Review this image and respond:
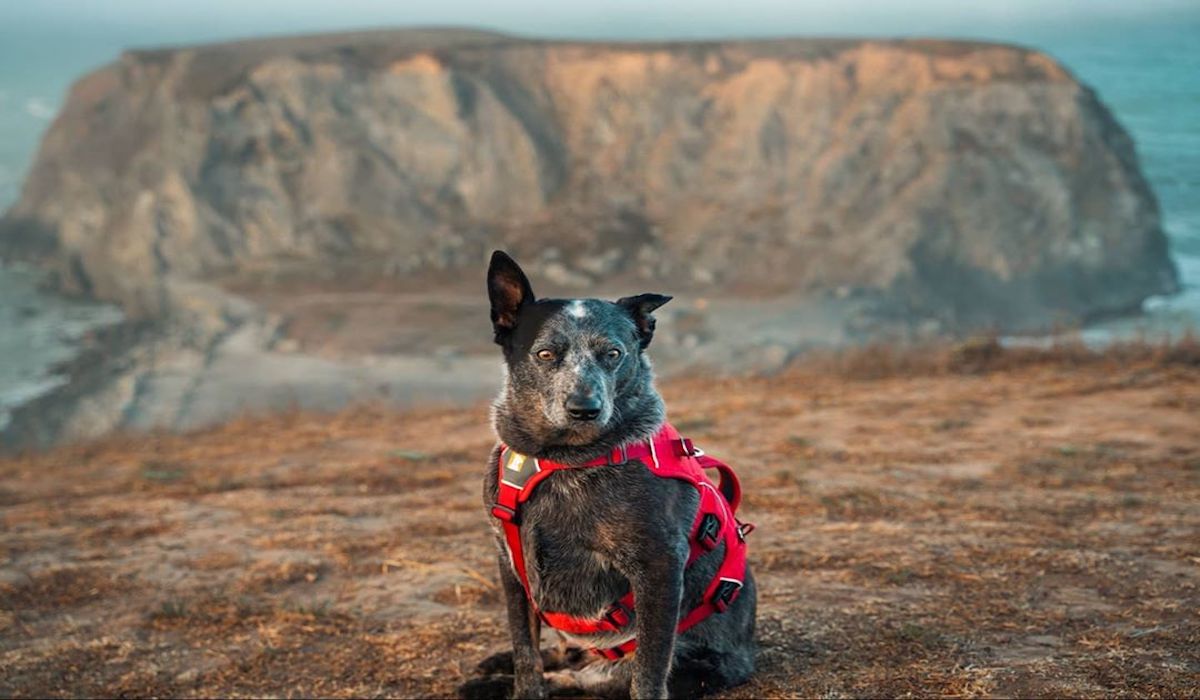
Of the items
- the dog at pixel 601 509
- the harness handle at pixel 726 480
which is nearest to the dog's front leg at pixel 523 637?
the dog at pixel 601 509

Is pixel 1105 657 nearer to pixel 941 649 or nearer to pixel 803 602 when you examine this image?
pixel 941 649

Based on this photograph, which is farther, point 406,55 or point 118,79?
point 118,79

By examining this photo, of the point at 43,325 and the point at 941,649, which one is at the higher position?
the point at 941,649

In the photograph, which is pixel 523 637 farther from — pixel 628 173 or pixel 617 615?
pixel 628 173

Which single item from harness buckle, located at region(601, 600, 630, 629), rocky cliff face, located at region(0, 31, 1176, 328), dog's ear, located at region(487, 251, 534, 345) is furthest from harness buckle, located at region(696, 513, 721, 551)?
rocky cliff face, located at region(0, 31, 1176, 328)

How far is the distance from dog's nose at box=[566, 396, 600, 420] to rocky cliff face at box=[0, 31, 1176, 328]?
97.7 ft

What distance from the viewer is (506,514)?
493 cm

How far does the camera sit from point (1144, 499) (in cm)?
880

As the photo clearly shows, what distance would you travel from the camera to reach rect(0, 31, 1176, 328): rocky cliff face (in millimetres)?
35188

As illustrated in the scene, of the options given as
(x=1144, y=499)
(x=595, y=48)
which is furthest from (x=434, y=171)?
(x=1144, y=499)

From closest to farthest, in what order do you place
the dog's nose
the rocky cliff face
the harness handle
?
the dog's nose → the harness handle → the rocky cliff face

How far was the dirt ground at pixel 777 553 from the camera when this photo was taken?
19.6 ft

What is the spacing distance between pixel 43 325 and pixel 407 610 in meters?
32.8

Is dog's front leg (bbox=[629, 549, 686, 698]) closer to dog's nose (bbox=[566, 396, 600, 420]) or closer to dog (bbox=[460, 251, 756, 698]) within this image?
dog (bbox=[460, 251, 756, 698])
